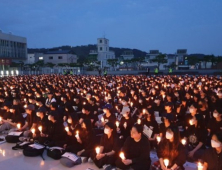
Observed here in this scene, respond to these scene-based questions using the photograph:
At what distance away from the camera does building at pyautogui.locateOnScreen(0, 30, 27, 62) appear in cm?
4978

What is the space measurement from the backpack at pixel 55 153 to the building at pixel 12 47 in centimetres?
4741

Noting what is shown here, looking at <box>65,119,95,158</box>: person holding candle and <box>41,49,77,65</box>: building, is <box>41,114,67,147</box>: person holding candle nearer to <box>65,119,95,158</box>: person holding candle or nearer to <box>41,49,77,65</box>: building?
<box>65,119,95,158</box>: person holding candle

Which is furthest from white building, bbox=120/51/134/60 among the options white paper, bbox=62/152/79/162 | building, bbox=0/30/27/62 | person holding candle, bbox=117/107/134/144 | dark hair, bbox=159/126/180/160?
dark hair, bbox=159/126/180/160

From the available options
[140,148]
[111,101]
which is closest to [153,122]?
[140,148]

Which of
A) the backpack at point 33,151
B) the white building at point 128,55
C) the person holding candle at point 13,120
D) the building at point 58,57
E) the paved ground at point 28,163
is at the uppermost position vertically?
the white building at point 128,55

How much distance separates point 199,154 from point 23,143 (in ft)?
16.7

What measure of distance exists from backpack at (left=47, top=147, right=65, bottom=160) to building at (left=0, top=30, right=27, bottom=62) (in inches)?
1866

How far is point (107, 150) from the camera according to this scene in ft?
19.2

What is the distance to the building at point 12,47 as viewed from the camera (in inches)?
1960

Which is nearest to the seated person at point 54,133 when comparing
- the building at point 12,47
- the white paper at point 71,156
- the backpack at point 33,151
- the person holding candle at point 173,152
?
the backpack at point 33,151

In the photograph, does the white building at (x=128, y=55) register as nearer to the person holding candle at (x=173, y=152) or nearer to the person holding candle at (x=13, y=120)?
the person holding candle at (x=13, y=120)

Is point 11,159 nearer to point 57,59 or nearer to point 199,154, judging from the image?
point 199,154

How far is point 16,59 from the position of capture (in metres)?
53.7

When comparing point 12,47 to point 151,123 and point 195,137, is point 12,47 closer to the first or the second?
point 151,123
